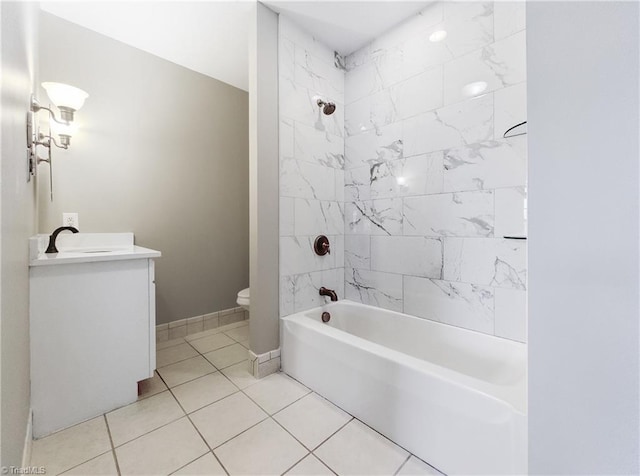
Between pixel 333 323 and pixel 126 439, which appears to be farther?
pixel 333 323

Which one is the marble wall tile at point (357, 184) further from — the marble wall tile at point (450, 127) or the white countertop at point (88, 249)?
the white countertop at point (88, 249)

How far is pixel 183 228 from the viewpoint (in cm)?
250

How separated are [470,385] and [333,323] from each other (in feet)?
3.88

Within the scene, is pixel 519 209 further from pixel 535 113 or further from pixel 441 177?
pixel 535 113

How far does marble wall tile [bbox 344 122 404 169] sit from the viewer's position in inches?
77.4

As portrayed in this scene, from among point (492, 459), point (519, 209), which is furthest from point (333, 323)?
Result: point (519, 209)

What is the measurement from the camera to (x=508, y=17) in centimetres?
146

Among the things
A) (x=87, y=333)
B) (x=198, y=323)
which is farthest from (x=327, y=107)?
(x=198, y=323)

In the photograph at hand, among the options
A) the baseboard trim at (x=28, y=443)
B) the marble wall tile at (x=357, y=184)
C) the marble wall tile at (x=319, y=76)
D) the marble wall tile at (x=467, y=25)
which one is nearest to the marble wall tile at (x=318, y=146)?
the marble wall tile at (x=357, y=184)

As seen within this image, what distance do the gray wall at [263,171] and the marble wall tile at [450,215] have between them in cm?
97

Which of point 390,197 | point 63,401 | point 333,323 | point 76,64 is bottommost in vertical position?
point 63,401

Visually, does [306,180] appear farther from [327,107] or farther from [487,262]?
[487,262]

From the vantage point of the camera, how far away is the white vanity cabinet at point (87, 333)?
1.29m

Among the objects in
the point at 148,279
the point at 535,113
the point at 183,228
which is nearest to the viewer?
the point at 535,113
